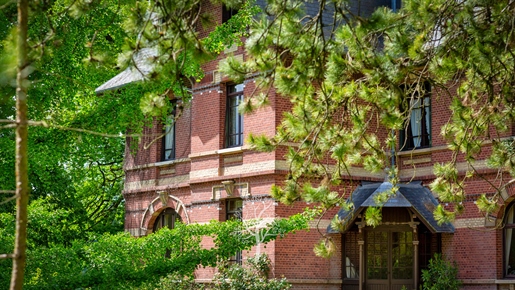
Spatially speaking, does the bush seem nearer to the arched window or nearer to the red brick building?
the red brick building

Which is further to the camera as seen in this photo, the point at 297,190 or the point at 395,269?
the point at 395,269

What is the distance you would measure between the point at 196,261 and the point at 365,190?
206 inches

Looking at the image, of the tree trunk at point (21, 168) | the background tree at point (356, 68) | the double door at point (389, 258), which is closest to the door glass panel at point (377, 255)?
the double door at point (389, 258)

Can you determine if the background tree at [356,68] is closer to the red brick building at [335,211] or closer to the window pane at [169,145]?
the red brick building at [335,211]

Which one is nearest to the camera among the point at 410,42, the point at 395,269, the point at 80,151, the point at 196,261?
the point at 410,42

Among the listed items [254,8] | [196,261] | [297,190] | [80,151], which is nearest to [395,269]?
[196,261]

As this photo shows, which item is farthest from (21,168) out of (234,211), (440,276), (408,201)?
(234,211)

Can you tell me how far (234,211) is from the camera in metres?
22.3

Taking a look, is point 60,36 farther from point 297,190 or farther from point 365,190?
point 297,190

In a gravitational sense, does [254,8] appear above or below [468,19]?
above

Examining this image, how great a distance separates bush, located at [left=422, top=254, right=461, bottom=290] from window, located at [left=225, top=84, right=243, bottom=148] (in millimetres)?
5419

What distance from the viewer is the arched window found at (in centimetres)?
2409

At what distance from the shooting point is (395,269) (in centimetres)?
2080

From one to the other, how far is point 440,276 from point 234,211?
5.13m
